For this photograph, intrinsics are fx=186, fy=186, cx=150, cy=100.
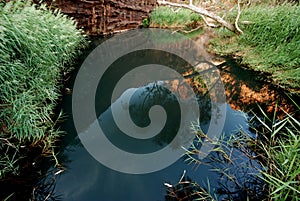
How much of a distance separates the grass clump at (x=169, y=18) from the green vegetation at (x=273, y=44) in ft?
11.9

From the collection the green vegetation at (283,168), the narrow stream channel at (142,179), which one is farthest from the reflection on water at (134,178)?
the green vegetation at (283,168)

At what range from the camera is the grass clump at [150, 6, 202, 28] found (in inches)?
306

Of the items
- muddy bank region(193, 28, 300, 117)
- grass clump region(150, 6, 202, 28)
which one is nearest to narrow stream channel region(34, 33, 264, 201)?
muddy bank region(193, 28, 300, 117)

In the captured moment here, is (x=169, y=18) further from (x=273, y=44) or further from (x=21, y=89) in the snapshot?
(x=21, y=89)

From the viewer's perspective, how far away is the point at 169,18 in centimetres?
775

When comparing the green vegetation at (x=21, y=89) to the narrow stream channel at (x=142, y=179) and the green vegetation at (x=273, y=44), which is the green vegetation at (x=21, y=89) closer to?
the narrow stream channel at (x=142, y=179)

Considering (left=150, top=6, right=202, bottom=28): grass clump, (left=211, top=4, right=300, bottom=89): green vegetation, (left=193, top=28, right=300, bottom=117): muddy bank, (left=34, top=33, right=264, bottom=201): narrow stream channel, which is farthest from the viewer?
(left=150, top=6, right=202, bottom=28): grass clump

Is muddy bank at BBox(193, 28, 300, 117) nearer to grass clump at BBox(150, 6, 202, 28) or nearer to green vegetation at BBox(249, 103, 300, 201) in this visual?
green vegetation at BBox(249, 103, 300, 201)

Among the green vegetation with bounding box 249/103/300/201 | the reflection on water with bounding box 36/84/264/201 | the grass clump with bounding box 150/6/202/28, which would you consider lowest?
the reflection on water with bounding box 36/84/264/201

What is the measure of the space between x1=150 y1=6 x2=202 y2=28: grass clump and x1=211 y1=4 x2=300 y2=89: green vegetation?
364cm

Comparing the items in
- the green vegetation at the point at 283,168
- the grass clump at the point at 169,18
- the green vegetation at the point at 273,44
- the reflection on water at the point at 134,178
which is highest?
the grass clump at the point at 169,18

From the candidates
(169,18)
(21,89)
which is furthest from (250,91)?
(169,18)

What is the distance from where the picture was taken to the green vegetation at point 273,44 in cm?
296

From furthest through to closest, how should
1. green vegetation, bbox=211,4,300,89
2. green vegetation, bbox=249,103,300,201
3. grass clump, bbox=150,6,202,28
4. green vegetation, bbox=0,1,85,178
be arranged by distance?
grass clump, bbox=150,6,202,28
green vegetation, bbox=211,4,300,89
green vegetation, bbox=0,1,85,178
green vegetation, bbox=249,103,300,201
